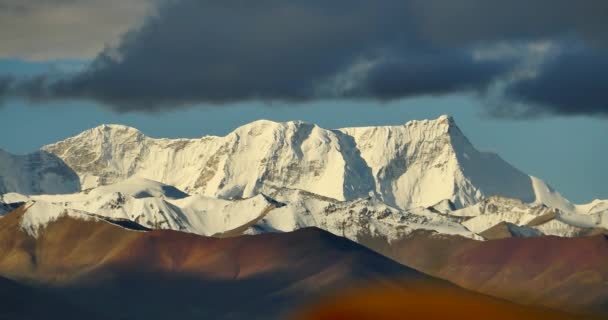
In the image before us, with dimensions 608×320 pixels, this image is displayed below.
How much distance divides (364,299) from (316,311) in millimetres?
4693

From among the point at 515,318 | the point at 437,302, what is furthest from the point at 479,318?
the point at 515,318

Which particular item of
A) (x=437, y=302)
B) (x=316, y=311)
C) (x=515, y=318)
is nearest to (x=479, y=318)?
(x=437, y=302)

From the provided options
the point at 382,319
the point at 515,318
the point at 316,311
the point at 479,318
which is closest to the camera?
the point at 382,319

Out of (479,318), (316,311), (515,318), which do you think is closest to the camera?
(316,311)

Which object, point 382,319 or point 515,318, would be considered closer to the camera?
point 382,319

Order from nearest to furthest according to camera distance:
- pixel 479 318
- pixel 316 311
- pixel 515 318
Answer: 1. pixel 316 311
2. pixel 479 318
3. pixel 515 318

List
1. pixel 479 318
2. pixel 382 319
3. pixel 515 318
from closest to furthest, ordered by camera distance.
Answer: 1. pixel 382 319
2. pixel 479 318
3. pixel 515 318

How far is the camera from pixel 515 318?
199 metres

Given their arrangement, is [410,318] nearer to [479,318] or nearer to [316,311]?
[316,311]

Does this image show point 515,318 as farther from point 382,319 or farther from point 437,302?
point 382,319

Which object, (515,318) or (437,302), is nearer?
(437,302)

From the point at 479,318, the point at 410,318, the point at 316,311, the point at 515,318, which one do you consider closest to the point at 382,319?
the point at 410,318

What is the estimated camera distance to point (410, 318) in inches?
5221

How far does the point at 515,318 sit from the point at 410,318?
225ft
